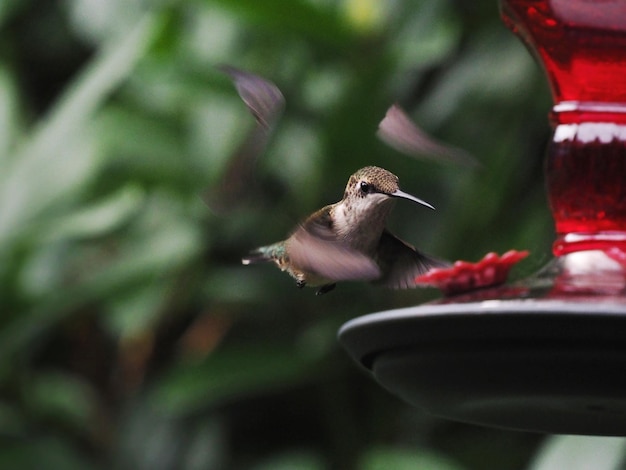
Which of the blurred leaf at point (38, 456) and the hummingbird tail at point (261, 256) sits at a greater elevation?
the hummingbird tail at point (261, 256)

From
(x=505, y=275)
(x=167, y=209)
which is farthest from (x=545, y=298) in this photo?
(x=167, y=209)

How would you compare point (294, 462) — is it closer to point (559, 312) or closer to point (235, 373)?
point (235, 373)

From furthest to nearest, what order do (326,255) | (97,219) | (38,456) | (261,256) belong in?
(38,456)
(97,219)
(261,256)
(326,255)

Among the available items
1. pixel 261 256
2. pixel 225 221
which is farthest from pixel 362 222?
pixel 225 221

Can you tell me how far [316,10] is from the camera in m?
3.73

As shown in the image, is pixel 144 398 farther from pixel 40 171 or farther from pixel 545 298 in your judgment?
pixel 545 298

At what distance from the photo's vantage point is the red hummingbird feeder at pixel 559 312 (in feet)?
4.53

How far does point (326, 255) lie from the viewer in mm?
1547

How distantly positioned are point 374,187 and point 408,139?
3.5 inches

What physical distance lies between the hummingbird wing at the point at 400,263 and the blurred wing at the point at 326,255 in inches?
5.9

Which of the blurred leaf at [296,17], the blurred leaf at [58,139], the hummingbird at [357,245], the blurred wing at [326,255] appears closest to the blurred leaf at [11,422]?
the blurred leaf at [58,139]

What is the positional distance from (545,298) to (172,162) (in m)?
2.99

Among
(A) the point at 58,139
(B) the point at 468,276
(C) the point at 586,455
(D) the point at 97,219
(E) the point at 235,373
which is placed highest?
(B) the point at 468,276

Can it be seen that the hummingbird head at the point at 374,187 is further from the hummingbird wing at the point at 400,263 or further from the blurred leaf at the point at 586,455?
the blurred leaf at the point at 586,455
